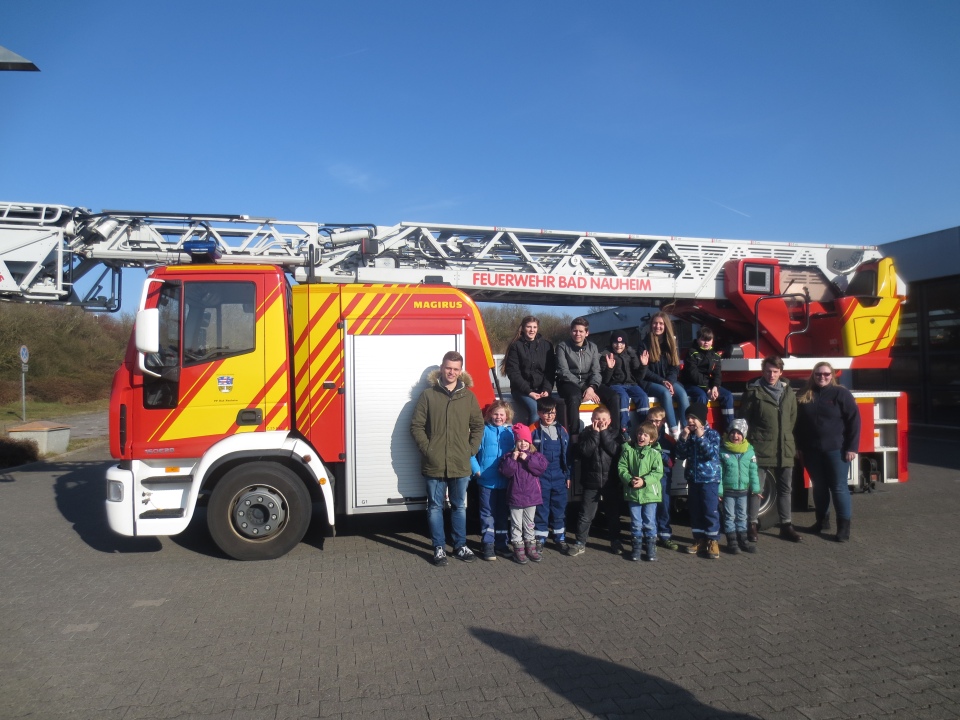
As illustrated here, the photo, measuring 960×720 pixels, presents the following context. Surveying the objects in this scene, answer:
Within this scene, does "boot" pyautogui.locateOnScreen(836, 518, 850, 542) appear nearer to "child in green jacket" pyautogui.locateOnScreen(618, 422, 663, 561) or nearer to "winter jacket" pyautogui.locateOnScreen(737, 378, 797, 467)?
"winter jacket" pyautogui.locateOnScreen(737, 378, 797, 467)

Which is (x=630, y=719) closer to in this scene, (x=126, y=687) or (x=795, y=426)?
(x=126, y=687)

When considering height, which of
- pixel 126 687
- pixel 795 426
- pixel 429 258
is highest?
pixel 429 258

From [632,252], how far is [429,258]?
2.90 meters

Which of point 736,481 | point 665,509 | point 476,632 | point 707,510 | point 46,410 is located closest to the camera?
point 476,632

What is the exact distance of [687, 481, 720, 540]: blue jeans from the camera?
657 centimetres

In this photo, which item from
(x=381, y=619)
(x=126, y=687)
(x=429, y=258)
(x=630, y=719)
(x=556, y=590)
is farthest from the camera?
(x=429, y=258)

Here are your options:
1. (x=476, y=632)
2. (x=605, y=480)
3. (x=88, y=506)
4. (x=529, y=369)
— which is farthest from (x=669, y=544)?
(x=88, y=506)

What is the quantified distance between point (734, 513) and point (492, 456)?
2.44 meters

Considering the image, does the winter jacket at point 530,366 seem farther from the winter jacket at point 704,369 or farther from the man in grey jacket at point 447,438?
the winter jacket at point 704,369


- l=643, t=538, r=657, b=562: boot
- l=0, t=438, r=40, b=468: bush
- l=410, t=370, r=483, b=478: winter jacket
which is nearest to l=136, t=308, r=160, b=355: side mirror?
l=410, t=370, r=483, b=478: winter jacket

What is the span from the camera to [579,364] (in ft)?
23.8

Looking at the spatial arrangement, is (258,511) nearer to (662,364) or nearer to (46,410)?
(662,364)

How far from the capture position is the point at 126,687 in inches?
158

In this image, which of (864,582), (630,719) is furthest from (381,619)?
(864,582)
